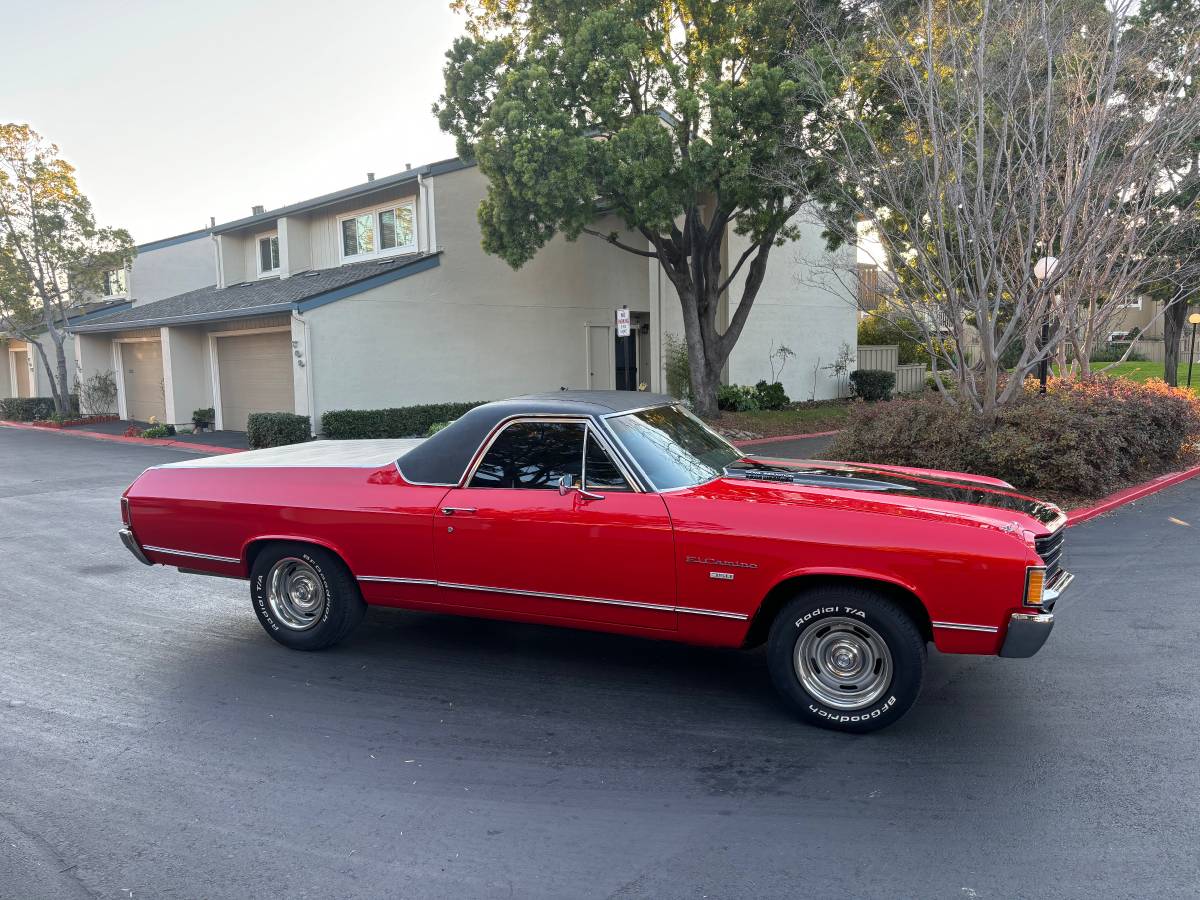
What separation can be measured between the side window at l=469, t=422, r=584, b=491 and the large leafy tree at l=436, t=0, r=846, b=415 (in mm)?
10724

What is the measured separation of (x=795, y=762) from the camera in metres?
4.01

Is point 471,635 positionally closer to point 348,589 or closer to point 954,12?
point 348,589

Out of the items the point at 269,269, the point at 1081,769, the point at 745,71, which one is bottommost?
the point at 1081,769

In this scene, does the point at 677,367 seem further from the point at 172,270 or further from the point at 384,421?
the point at 172,270

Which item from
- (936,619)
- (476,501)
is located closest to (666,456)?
(476,501)

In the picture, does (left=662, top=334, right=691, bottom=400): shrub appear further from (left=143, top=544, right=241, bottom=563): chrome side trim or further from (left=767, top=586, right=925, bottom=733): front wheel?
(left=767, top=586, right=925, bottom=733): front wheel

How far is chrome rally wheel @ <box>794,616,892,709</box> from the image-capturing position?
4.23 metres

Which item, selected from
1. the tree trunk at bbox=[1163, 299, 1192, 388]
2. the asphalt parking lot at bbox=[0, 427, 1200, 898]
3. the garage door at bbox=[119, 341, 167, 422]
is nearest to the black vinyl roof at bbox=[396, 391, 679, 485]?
the asphalt parking lot at bbox=[0, 427, 1200, 898]

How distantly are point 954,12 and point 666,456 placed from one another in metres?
9.88

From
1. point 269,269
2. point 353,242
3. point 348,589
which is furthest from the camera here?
point 269,269

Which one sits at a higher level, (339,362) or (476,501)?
(339,362)

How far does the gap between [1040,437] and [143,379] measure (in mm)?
24911

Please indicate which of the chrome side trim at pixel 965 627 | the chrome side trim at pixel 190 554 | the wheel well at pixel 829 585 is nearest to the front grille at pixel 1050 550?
the chrome side trim at pixel 965 627

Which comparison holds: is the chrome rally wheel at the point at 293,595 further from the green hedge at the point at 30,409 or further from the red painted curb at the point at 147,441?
the green hedge at the point at 30,409
